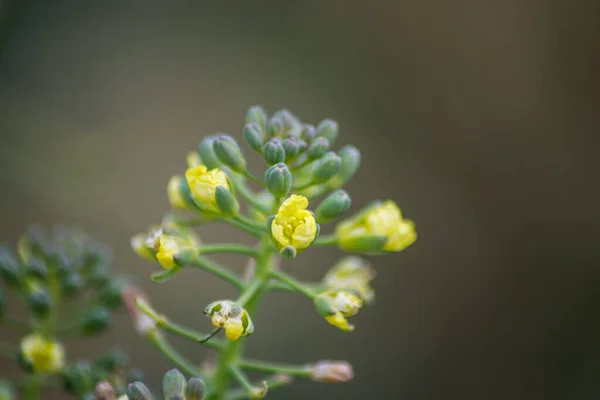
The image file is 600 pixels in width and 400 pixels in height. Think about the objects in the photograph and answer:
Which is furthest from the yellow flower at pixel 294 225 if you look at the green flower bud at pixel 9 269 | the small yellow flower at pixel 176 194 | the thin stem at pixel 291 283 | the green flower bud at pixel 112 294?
the green flower bud at pixel 9 269

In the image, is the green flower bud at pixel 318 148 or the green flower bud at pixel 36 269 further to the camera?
the green flower bud at pixel 36 269

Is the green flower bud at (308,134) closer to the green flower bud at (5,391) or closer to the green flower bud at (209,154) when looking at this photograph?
the green flower bud at (209,154)

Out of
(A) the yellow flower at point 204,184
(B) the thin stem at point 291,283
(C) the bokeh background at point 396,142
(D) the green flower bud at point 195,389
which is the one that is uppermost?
(C) the bokeh background at point 396,142

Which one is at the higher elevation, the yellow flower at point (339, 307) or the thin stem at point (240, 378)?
the yellow flower at point (339, 307)

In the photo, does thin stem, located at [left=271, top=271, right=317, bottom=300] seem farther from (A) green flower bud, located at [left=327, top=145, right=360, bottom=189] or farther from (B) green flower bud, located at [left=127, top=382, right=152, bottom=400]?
(B) green flower bud, located at [left=127, top=382, right=152, bottom=400]

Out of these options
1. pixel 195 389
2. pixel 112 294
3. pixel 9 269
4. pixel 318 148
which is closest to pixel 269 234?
pixel 318 148

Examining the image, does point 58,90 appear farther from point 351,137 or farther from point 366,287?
point 366,287

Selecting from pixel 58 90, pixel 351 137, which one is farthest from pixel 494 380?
pixel 58 90

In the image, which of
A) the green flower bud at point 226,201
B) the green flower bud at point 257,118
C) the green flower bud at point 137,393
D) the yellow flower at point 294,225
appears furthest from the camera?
the green flower bud at point 257,118
